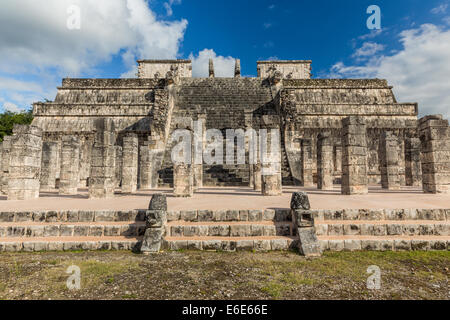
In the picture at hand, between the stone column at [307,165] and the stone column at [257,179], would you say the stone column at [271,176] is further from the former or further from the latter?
the stone column at [307,165]

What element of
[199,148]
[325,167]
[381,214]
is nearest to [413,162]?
[325,167]

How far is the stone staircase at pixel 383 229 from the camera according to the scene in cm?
460

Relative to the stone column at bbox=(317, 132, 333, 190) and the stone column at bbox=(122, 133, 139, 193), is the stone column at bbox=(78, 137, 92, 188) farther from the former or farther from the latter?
the stone column at bbox=(317, 132, 333, 190)

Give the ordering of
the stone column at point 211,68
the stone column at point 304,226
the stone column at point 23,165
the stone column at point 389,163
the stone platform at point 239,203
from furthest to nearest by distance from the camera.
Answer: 1. the stone column at point 211,68
2. the stone column at point 389,163
3. the stone column at point 23,165
4. the stone platform at point 239,203
5. the stone column at point 304,226

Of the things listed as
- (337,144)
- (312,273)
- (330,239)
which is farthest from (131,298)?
(337,144)

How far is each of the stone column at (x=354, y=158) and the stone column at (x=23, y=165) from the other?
12555mm

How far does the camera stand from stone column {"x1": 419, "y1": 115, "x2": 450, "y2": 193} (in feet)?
31.6

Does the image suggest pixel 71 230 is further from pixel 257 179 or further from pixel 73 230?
pixel 257 179

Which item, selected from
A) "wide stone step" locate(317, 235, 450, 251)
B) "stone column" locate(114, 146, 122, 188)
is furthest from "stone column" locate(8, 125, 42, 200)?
"wide stone step" locate(317, 235, 450, 251)

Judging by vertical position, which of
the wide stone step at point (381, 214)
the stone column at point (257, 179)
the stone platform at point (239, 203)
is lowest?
the wide stone step at point (381, 214)

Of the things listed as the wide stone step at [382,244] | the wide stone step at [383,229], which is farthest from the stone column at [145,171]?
the wide stone step at [382,244]

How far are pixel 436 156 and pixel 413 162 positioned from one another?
482 cm

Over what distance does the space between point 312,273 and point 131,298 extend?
259cm

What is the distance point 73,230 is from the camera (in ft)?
17.0
